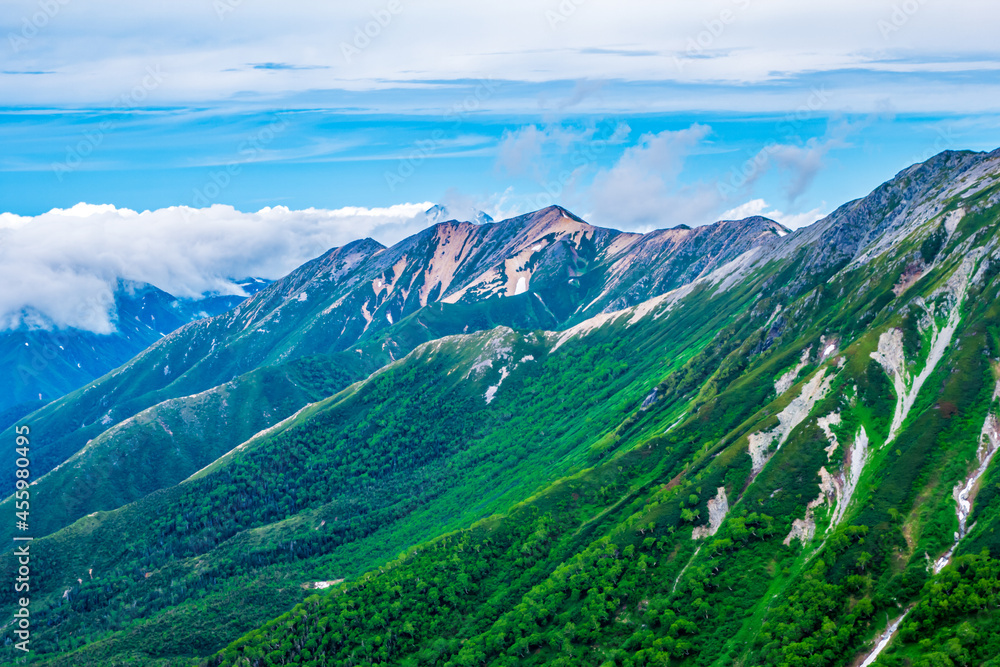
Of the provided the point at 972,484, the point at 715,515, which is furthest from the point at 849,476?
the point at 715,515

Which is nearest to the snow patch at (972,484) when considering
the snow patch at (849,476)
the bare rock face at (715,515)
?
the snow patch at (849,476)

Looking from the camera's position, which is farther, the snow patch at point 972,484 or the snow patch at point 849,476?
the snow patch at point 849,476

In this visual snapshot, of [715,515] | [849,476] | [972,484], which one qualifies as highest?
[849,476]

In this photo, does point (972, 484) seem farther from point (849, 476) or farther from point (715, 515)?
point (715, 515)

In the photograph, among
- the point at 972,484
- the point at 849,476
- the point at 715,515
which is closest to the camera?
the point at 972,484

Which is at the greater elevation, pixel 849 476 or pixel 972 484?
pixel 849 476

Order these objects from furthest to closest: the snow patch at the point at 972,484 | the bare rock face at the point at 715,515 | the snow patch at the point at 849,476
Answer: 1. the bare rock face at the point at 715,515
2. the snow patch at the point at 849,476
3. the snow patch at the point at 972,484

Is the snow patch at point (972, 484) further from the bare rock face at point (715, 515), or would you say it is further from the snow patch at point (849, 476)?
the bare rock face at point (715, 515)

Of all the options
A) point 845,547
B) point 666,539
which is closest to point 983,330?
point 845,547

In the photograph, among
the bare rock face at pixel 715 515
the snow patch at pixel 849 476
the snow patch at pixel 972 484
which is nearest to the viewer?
the snow patch at pixel 972 484

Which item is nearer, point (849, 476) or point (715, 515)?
point (849, 476)

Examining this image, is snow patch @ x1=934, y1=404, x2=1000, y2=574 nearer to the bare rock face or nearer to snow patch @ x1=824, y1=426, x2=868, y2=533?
snow patch @ x1=824, y1=426, x2=868, y2=533

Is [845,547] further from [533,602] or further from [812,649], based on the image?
[533,602]
